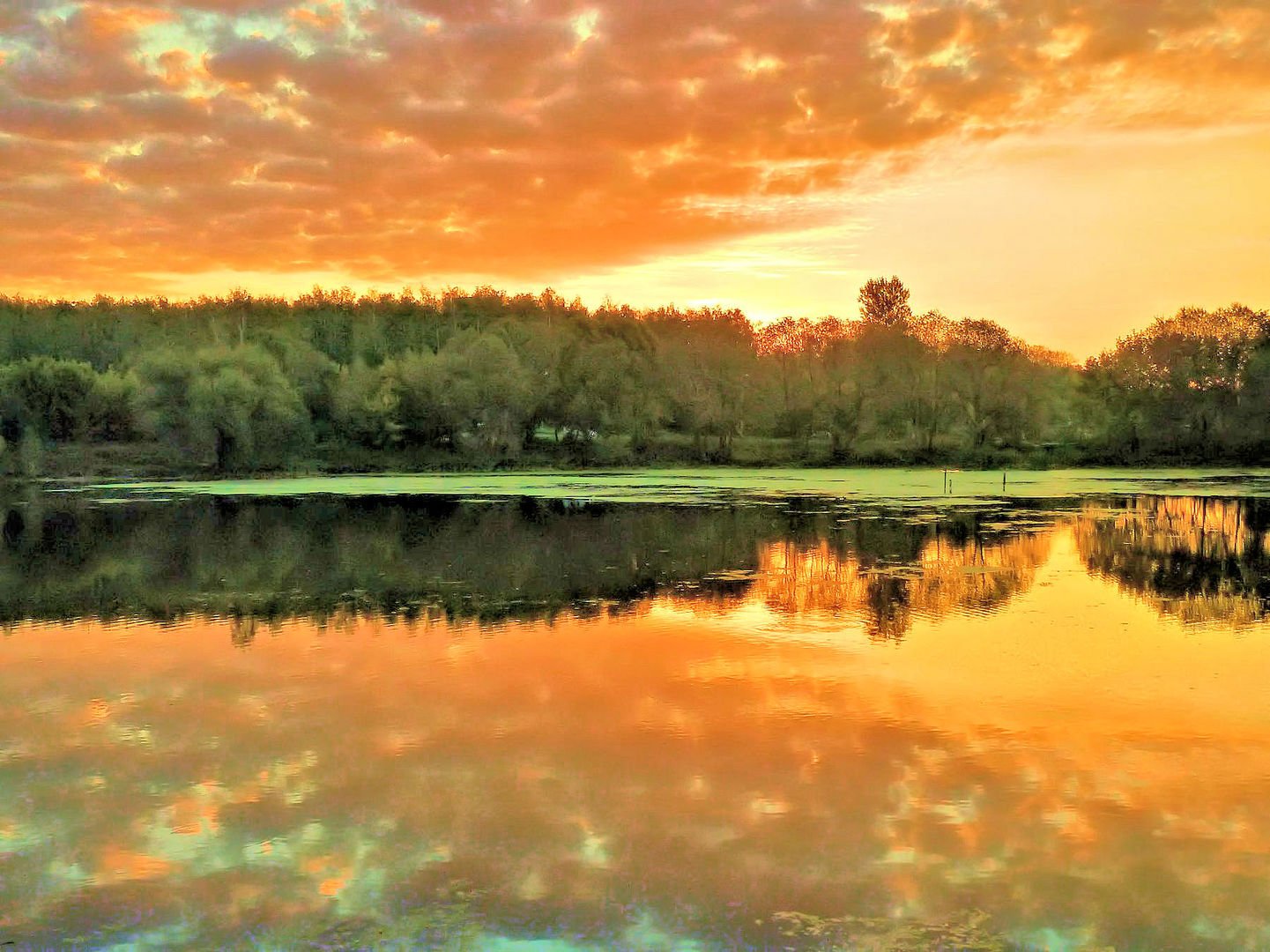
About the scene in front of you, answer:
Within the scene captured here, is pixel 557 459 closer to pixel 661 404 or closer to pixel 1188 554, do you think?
pixel 661 404

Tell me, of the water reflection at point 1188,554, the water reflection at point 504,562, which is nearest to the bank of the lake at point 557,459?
the water reflection at point 504,562

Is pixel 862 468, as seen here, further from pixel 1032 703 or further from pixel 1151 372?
Answer: pixel 1032 703

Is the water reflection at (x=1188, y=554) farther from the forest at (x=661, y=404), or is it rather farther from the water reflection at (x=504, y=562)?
the forest at (x=661, y=404)

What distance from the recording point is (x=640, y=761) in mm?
10625

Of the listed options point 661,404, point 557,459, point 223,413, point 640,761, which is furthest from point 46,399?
point 640,761

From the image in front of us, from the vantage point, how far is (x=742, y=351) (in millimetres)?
101938

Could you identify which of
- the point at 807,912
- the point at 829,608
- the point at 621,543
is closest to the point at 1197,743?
the point at 807,912

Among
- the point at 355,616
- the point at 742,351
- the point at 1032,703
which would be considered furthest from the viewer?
the point at 742,351

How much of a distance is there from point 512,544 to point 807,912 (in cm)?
2358

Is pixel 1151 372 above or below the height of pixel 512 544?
above

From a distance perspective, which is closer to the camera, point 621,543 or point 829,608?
point 829,608

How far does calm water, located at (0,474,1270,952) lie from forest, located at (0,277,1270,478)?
60.5m

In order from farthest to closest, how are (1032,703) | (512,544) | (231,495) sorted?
1. (231,495)
2. (512,544)
3. (1032,703)

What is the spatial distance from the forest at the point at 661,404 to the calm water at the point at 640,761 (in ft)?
199
